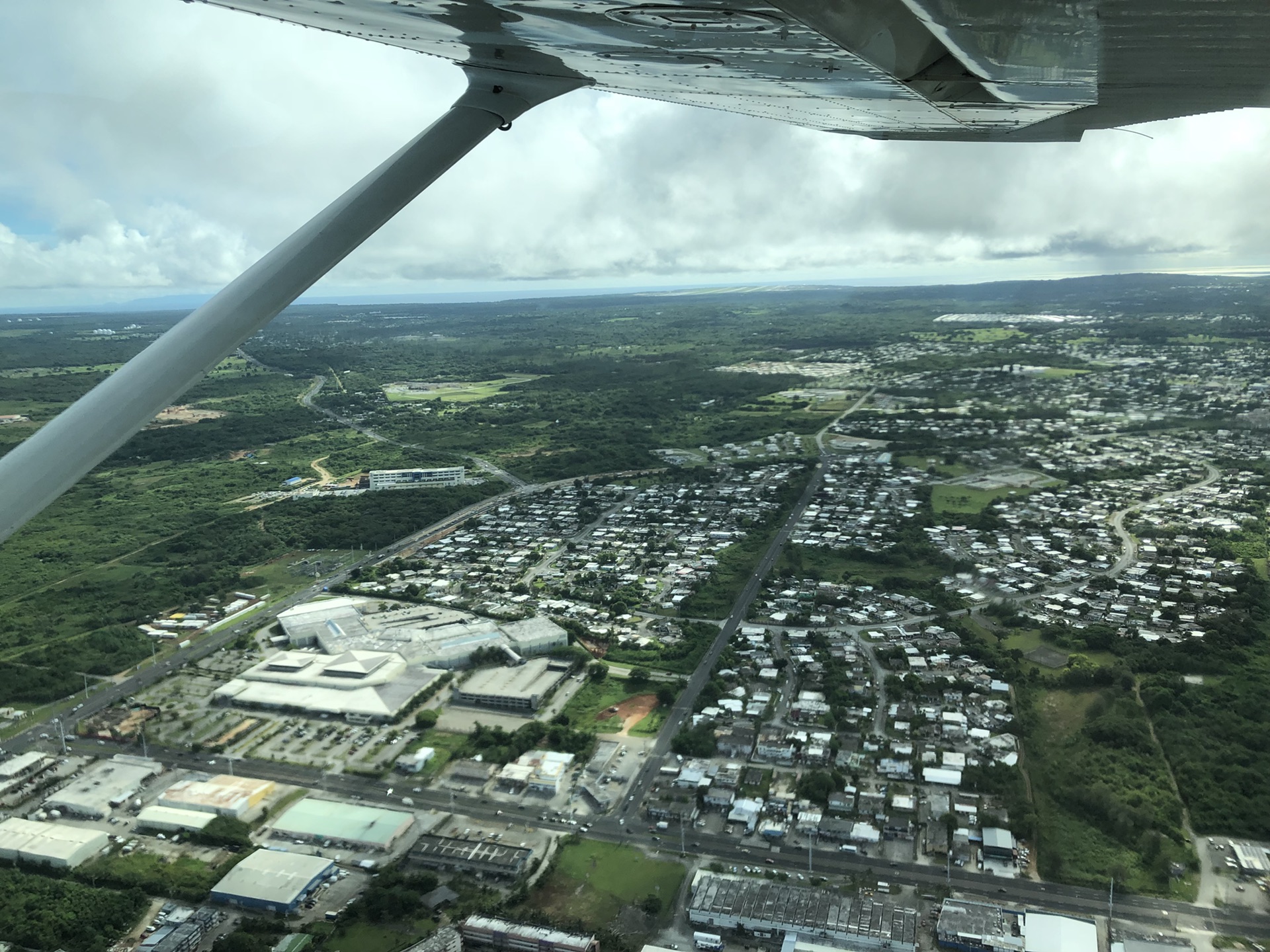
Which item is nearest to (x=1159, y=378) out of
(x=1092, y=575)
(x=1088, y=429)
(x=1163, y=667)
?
(x=1088, y=429)

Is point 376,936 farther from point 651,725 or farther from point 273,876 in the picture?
point 651,725

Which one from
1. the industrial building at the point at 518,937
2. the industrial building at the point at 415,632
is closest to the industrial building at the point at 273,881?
the industrial building at the point at 518,937

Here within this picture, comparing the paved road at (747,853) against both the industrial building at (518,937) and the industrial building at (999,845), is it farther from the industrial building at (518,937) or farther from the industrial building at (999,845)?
the industrial building at (518,937)

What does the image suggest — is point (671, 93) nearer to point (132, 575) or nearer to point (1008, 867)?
point (1008, 867)

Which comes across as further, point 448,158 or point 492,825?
point 492,825

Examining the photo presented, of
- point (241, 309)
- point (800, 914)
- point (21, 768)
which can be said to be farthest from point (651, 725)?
point (241, 309)

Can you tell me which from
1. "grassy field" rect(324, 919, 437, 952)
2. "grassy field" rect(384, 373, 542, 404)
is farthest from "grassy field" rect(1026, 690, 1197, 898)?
"grassy field" rect(384, 373, 542, 404)
